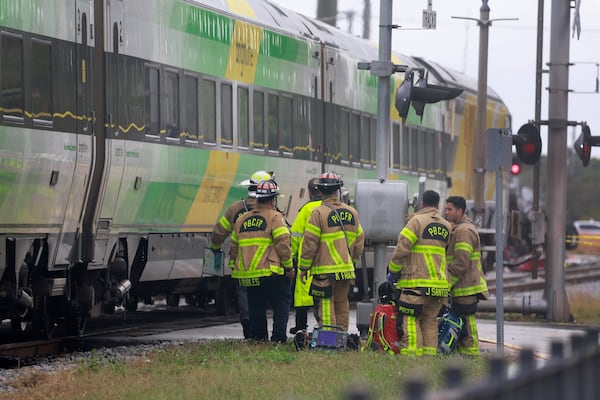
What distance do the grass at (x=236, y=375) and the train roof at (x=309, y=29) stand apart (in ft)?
19.1

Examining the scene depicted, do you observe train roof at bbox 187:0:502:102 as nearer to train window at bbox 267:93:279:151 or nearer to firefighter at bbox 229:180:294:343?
train window at bbox 267:93:279:151

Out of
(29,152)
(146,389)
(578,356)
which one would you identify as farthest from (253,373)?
(578,356)

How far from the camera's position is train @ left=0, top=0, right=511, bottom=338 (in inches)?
500

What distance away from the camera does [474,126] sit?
101 feet

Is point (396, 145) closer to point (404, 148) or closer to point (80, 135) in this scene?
point (404, 148)

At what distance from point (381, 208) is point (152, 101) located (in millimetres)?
2724

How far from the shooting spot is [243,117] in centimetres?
1770

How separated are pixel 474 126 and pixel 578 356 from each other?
26848 mm

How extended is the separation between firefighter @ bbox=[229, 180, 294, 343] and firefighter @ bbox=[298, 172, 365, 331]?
0.28m

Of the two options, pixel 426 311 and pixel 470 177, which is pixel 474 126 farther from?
pixel 426 311

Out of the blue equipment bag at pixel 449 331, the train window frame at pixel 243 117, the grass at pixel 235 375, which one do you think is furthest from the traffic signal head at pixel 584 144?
the grass at pixel 235 375

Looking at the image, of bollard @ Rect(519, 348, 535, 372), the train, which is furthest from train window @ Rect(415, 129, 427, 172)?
bollard @ Rect(519, 348, 535, 372)

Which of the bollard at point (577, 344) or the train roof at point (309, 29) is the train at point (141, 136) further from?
the bollard at point (577, 344)

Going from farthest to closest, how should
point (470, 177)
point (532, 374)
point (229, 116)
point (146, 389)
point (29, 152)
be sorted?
point (470, 177) < point (229, 116) < point (29, 152) < point (146, 389) < point (532, 374)
